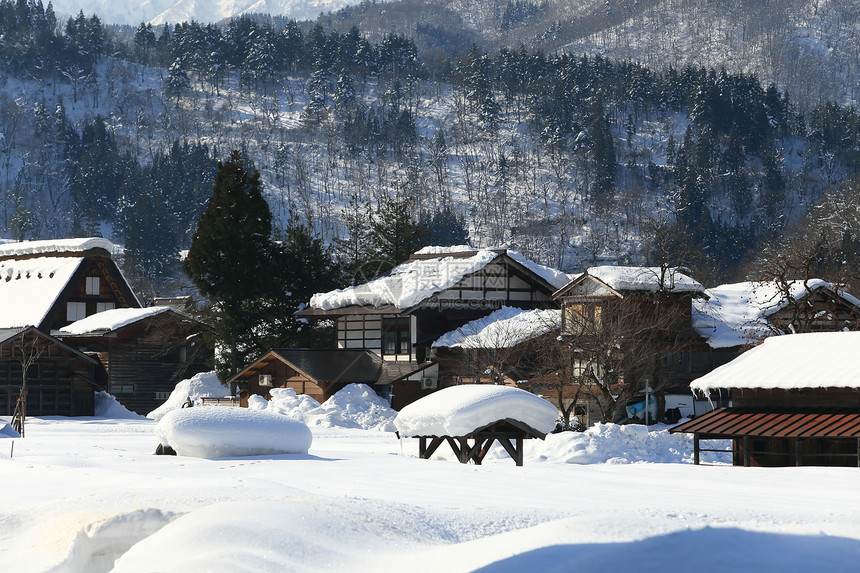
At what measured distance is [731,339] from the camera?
4556cm

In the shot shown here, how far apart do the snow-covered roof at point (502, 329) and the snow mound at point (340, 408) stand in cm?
447

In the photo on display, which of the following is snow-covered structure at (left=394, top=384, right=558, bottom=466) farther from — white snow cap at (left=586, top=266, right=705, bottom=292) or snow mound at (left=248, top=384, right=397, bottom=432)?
white snow cap at (left=586, top=266, right=705, bottom=292)

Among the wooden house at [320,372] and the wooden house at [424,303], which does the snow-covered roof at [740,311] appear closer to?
the wooden house at [424,303]

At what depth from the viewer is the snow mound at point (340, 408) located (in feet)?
136

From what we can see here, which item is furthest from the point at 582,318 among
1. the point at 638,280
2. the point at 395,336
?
the point at 395,336

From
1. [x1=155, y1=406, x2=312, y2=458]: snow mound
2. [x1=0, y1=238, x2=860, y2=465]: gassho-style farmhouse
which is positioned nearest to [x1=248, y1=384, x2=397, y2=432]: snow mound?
[x1=0, y1=238, x2=860, y2=465]: gassho-style farmhouse

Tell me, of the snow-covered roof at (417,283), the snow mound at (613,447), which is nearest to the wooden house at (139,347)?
the snow-covered roof at (417,283)

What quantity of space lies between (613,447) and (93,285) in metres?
42.1

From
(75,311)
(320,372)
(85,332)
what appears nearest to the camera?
(320,372)

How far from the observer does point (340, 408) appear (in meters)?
43.1

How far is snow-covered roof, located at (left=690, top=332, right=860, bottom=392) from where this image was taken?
23.9 metres

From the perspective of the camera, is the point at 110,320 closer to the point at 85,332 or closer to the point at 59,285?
the point at 85,332

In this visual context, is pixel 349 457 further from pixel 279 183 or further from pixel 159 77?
pixel 159 77

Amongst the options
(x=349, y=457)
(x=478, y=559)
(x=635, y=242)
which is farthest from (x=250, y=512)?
(x=635, y=242)
